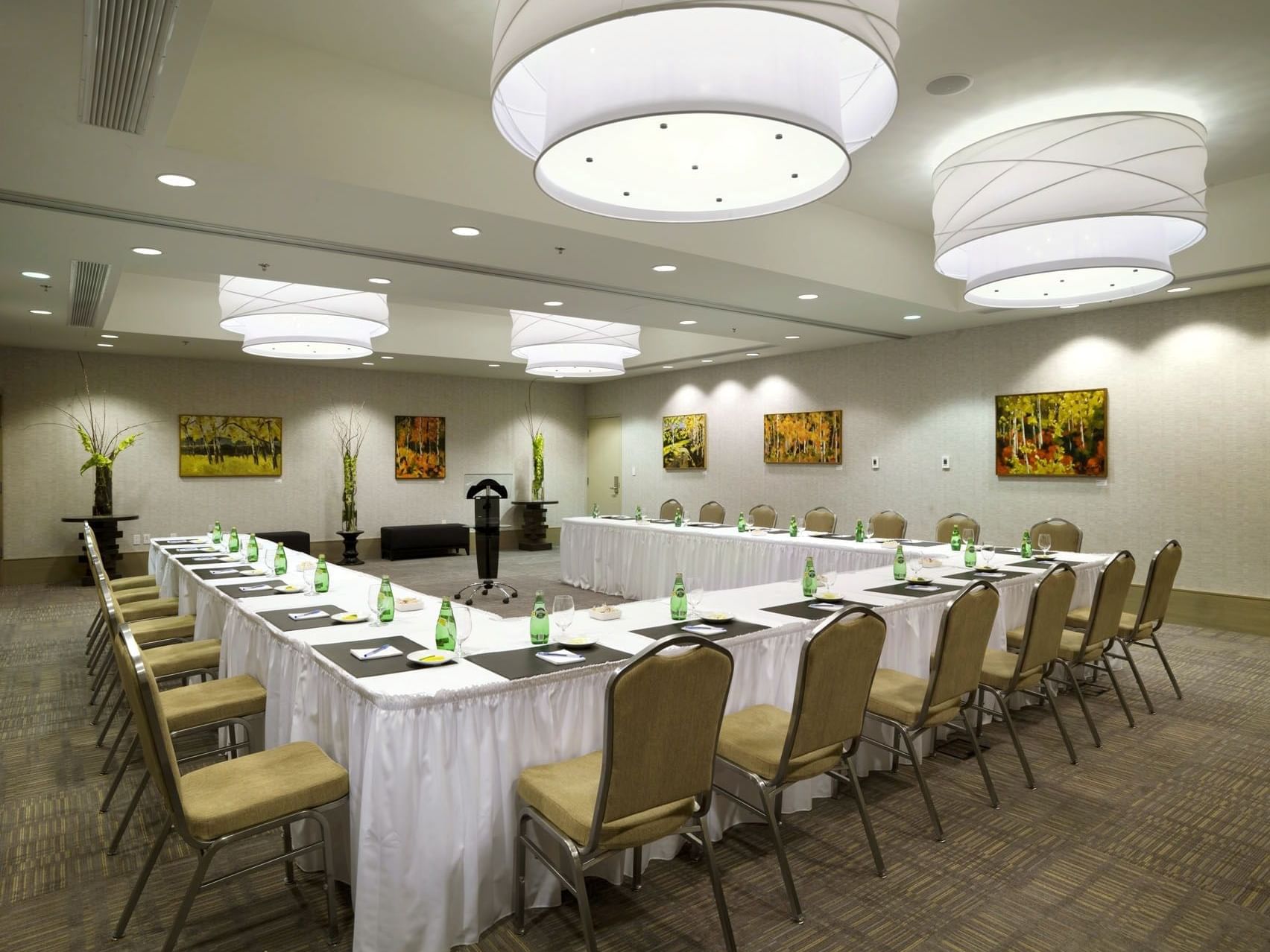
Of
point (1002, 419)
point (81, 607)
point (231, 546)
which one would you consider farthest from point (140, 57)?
point (1002, 419)

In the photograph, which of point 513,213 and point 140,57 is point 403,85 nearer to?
point 513,213

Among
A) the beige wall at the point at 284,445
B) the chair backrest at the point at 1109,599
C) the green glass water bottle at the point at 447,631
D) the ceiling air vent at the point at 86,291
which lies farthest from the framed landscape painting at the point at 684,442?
the green glass water bottle at the point at 447,631

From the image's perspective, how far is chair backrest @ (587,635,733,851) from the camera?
6.69 ft

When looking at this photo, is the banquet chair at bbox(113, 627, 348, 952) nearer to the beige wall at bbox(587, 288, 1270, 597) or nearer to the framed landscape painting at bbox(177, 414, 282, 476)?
the beige wall at bbox(587, 288, 1270, 597)

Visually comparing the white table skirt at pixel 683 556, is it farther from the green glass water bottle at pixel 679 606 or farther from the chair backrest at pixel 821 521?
the green glass water bottle at pixel 679 606

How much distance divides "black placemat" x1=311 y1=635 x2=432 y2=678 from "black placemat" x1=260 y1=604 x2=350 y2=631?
1.34ft

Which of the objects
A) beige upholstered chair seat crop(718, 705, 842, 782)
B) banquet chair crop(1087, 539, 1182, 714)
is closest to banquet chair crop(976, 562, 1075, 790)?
banquet chair crop(1087, 539, 1182, 714)

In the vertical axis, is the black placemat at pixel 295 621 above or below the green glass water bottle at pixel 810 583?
below

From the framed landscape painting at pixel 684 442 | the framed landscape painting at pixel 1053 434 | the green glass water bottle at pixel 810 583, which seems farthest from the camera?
the framed landscape painting at pixel 684 442

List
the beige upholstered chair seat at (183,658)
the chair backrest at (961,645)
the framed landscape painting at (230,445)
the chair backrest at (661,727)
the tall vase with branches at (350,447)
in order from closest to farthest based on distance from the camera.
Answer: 1. the chair backrest at (661,727)
2. the chair backrest at (961,645)
3. the beige upholstered chair seat at (183,658)
4. the framed landscape painting at (230,445)
5. the tall vase with branches at (350,447)

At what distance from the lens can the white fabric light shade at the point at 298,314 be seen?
575cm

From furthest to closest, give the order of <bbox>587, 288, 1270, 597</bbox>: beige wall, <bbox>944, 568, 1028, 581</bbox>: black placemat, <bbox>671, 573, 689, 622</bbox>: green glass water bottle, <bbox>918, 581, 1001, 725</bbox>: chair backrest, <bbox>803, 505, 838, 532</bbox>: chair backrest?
<bbox>803, 505, 838, 532</bbox>: chair backrest → <bbox>587, 288, 1270, 597</bbox>: beige wall → <bbox>944, 568, 1028, 581</bbox>: black placemat → <bbox>671, 573, 689, 622</bbox>: green glass water bottle → <bbox>918, 581, 1001, 725</bbox>: chair backrest

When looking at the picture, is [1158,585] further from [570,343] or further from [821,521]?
[570,343]

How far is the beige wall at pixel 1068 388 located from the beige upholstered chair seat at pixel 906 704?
5045 millimetres
